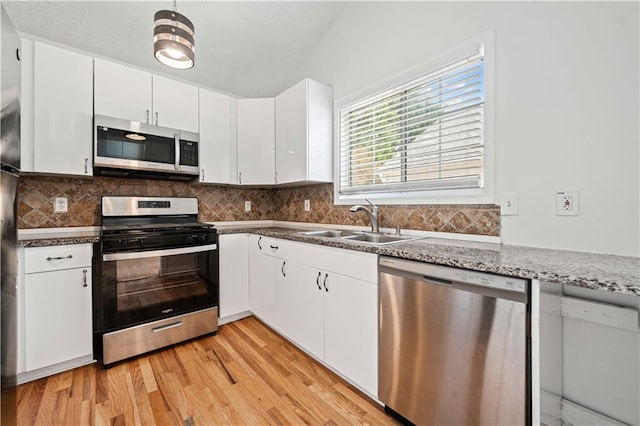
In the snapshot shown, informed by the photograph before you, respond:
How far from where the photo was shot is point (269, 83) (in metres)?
3.18

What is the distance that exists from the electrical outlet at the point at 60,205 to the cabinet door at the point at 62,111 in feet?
1.23

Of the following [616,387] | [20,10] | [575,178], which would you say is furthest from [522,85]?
[20,10]

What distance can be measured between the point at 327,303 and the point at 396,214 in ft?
2.79

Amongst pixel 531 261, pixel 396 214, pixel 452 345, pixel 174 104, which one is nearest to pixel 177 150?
pixel 174 104

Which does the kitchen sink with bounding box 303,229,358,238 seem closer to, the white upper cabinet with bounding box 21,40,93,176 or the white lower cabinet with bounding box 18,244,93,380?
the white lower cabinet with bounding box 18,244,93,380

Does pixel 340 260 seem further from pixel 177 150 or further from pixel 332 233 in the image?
pixel 177 150

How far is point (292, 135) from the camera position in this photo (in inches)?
103

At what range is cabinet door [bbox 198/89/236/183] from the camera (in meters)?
2.65

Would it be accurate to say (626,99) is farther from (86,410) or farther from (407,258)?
(86,410)

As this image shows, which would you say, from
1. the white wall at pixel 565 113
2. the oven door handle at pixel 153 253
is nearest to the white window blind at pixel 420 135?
the white wall at pixel 565 113

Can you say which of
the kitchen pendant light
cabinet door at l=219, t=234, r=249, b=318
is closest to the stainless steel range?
cabinet door at l=219, t=234, r=249, b=318

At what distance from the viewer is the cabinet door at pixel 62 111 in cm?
191

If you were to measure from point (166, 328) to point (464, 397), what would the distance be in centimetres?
208

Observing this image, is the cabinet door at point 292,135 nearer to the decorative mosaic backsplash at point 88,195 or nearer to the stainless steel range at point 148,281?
the decorative mosaic backsplash at point 88,195
